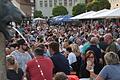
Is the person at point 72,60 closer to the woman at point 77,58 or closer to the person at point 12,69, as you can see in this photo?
the woman at point 77,58

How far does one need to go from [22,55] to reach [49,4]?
400ft

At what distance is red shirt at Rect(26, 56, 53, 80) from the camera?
24.7ft

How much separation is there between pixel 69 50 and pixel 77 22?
54.0 m

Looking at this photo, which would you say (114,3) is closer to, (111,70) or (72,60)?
(72,60)

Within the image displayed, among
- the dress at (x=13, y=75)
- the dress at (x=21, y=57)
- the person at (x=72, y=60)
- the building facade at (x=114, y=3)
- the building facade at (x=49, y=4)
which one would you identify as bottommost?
the building facade at (x=49, y=4)

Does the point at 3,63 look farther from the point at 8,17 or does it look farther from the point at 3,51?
the point at 8,17

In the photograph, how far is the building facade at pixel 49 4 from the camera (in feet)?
422

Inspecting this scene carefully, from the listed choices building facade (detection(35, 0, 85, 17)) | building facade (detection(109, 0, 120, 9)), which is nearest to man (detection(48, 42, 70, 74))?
building facade (detection(109, 0, 120, 9))

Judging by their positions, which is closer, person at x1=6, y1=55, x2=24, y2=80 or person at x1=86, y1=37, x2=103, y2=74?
person at x1=6, y1=55, x2=24, y2=80

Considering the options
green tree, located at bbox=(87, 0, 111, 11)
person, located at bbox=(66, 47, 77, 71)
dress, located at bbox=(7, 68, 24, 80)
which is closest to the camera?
dress, located at bbox=(7, 68, 24, 80)

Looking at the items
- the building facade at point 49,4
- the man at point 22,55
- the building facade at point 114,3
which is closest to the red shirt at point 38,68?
the man at point 22,55

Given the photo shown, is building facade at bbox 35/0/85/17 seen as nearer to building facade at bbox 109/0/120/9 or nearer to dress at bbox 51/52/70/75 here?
building facade at bbox 109/0/120/9

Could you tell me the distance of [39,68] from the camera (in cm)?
755

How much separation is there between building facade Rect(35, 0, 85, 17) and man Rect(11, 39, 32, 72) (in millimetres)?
118015
